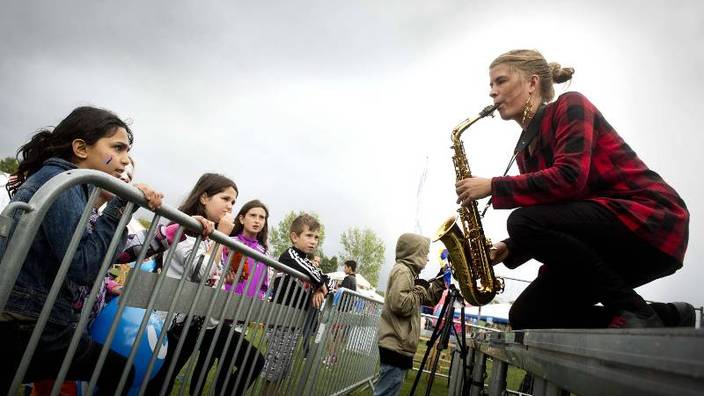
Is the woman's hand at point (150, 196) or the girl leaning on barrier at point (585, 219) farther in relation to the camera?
the girl leaning on barrier at point (585, 219)

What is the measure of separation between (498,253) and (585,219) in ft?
3.98

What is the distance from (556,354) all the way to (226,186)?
10.2 ft

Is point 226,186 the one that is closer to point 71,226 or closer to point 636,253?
point 71,226

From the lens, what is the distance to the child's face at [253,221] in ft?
14.1

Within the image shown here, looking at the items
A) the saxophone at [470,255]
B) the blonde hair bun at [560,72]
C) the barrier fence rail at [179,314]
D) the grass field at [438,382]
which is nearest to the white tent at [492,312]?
the grass field at [438,382]

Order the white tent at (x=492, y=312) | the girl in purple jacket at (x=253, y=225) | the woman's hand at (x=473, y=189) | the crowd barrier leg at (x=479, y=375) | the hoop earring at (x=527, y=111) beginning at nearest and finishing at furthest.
Answer: the woman's hand at (x=473, y=189)
the hoop earring at (x=527, y=111)
the crowd barrier leg at (x=479, y=375)
the girl in purple jacket at (x=253, y=225)
the white tent at (x=492, y=312)

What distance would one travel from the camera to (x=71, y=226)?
1646 millimetres

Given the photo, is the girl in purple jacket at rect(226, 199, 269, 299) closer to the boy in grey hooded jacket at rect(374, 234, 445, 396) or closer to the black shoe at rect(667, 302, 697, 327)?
the boy in grey hooded jacket at rect(374, 234, 445, 396)

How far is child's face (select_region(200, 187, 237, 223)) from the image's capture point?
3.65 metres

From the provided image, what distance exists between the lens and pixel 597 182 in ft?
6.82

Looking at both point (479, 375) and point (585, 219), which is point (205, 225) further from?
point (479, 375)

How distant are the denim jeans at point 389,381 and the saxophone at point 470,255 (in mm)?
1526

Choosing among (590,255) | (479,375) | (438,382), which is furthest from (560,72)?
(438,382)

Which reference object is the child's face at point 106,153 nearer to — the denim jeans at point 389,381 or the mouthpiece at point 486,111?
the mouthpiece at point 486,111
